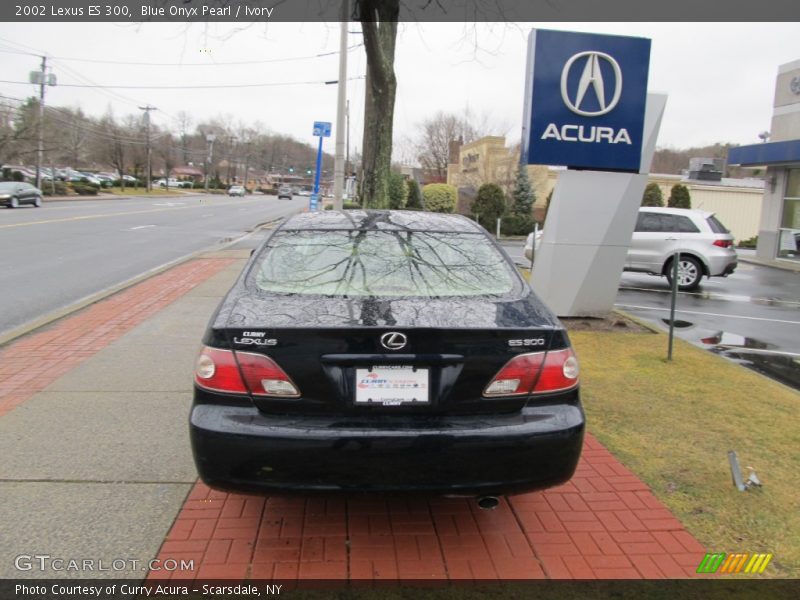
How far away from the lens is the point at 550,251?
8.14 m

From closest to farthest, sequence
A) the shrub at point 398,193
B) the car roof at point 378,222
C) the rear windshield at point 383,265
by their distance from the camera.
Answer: the rear windshield at point 383,265
the car roof at point 378,222
the shrub at point 398,193

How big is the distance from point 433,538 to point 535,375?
98 cm

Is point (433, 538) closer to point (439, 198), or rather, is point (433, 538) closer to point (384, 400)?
point (384, 400)

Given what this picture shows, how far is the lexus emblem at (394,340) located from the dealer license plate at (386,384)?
0.30 ft

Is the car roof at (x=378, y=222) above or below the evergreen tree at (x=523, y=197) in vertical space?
below

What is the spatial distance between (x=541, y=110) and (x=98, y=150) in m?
84.2

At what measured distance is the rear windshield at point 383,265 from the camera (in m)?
3.22

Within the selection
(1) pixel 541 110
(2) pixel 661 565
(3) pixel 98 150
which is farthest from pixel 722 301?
(3) pixel 98 150

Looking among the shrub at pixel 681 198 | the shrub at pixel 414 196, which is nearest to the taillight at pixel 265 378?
the shrub at pixel 681 198

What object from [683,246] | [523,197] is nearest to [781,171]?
[683,246]

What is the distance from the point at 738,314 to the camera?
1033 centimetres

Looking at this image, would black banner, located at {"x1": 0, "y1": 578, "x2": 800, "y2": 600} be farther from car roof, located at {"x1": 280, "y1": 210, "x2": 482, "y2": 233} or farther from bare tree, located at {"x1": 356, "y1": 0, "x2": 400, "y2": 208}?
bare tree, located at {"x1": 356, "y1": 0, "x2": 400, "y2": 208}

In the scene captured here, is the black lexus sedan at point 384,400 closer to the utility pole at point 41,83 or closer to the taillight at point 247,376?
the taillight at point 247,376

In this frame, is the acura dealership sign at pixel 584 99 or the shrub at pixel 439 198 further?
the shrub at pixel 439 198
